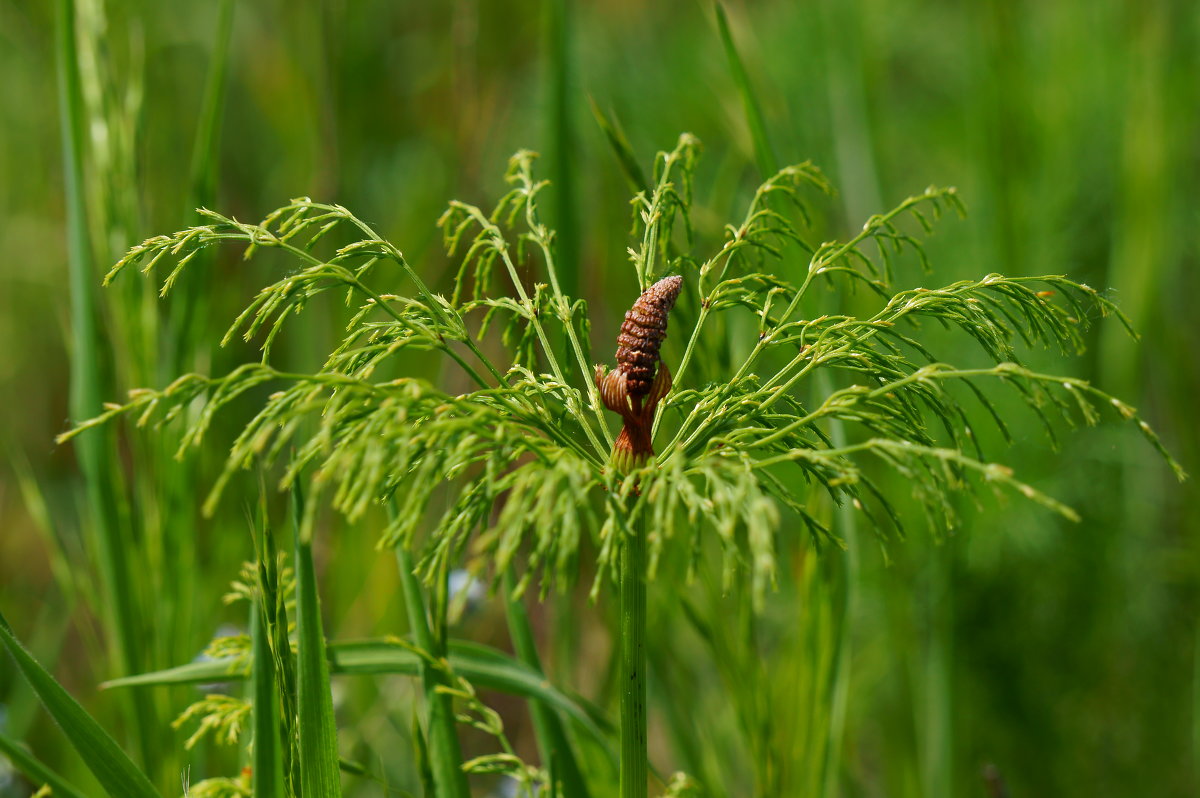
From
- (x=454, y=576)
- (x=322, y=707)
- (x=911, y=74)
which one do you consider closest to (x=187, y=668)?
(x=322, y=707)

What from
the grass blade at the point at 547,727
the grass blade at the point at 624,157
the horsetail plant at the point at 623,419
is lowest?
the grass blade at the point at 547,727

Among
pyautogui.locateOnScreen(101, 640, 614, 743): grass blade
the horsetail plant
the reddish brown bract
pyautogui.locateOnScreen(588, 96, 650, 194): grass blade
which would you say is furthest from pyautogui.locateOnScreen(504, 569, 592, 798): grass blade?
pyautogui.locateOnScreen(588, 96, 650, 194): grass blade

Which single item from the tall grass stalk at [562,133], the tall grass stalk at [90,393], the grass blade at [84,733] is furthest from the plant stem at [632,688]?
the tall grass stalk at [90,393]

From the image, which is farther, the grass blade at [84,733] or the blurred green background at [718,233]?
the blurred green background at [718,233]

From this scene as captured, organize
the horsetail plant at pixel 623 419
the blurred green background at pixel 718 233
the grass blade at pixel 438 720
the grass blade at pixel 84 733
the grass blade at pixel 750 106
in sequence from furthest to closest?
the blurred green background at pixel 718 233
the grass blade at pixel 750 106
the grass blade at pixel 438 720
the grass blade at pixel 84 733
the horsetail plant at pixel 623 419

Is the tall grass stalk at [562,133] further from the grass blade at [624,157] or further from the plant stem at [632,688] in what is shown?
the plant stem at [632,688]

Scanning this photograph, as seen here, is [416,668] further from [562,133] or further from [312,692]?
[562,133]

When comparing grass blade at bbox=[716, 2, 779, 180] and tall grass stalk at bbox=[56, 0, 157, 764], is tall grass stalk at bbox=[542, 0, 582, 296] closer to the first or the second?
grass blade at bbox=[716, 2, 779, 180]

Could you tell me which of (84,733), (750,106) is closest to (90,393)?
(84,733)
